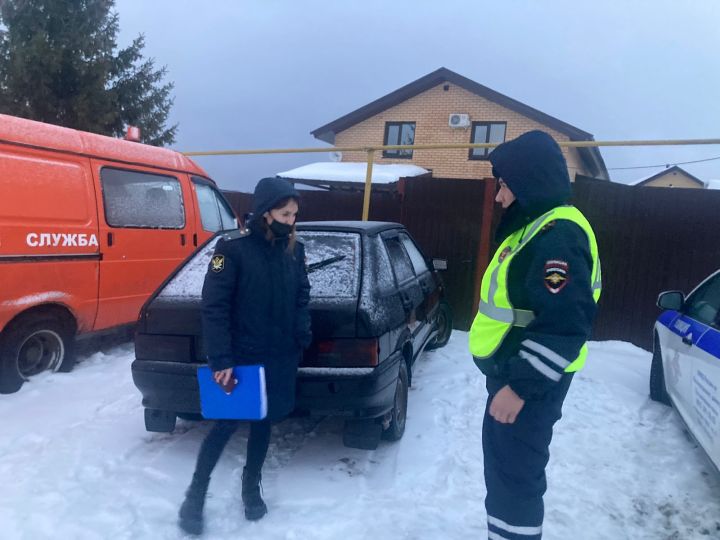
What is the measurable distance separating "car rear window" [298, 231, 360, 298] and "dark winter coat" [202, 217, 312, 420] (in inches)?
23.1

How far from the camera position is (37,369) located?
484 centimetres

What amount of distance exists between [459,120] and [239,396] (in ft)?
59.0

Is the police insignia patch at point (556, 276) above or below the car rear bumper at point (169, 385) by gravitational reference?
above

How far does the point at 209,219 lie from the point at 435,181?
297cm

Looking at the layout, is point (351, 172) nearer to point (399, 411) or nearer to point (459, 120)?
point (459, 120)

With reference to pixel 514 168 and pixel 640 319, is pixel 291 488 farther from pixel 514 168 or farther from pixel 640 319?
pixel 640 319

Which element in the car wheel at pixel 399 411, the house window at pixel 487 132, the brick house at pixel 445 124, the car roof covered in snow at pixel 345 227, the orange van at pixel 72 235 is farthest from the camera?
the house window at pixel 487 132

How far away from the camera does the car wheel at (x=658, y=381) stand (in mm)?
4586

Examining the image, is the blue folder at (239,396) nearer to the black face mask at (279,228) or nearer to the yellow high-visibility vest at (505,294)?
the black face mask at (279,228)

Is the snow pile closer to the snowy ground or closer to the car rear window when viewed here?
the car rear window

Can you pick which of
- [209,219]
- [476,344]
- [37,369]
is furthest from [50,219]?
[476,344]

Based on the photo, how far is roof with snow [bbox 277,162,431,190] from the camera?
54.3 feet

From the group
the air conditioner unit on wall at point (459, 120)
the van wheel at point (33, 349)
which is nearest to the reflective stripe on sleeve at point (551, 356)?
the van wheel at point (33, 349)

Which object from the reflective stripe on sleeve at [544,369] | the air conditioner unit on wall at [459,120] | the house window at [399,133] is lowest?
the reflective stripe on sleeve at [544,369]
